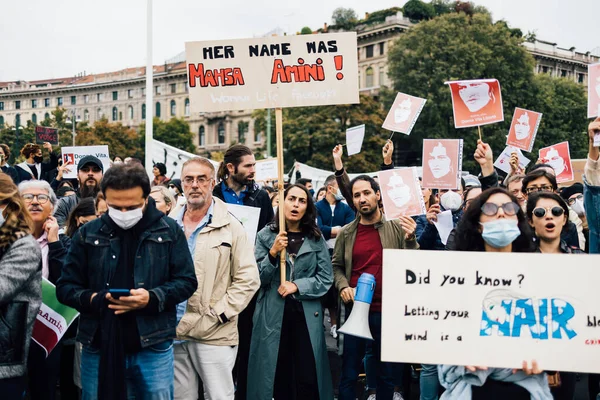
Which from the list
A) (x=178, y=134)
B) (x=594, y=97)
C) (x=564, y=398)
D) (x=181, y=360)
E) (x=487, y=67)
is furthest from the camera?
(x=178, y=134)

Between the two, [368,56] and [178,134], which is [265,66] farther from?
[178,134]

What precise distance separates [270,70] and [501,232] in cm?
255

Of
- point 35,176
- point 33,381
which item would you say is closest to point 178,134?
point 35,176

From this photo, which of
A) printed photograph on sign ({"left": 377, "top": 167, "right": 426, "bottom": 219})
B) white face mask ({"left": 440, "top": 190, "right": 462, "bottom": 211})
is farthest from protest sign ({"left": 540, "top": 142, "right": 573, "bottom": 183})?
printed photograph on sign ({"left": 377, "top": 167, "right": 426, "bottom": 219})

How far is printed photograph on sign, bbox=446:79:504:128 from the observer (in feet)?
21.9

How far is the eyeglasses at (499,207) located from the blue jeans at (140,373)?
6.17 ft

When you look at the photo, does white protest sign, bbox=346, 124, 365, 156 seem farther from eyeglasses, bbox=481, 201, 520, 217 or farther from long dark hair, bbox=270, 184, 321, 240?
eyeglasses, bbox=481, 201, 520, 217

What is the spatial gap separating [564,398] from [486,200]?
119 cm

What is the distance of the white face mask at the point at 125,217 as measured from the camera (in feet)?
11.6

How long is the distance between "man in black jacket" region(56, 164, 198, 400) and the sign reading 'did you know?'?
3.95 feet

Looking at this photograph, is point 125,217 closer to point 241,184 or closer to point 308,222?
point 308,222

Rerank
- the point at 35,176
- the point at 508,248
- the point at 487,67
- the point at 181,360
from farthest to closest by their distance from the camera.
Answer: the point at 487,67, the point at 35,176, the point at 181,360, the point at 508,248

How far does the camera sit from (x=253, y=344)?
511 centimetres

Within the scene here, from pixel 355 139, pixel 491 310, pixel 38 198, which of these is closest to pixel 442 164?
pixel 355 139
